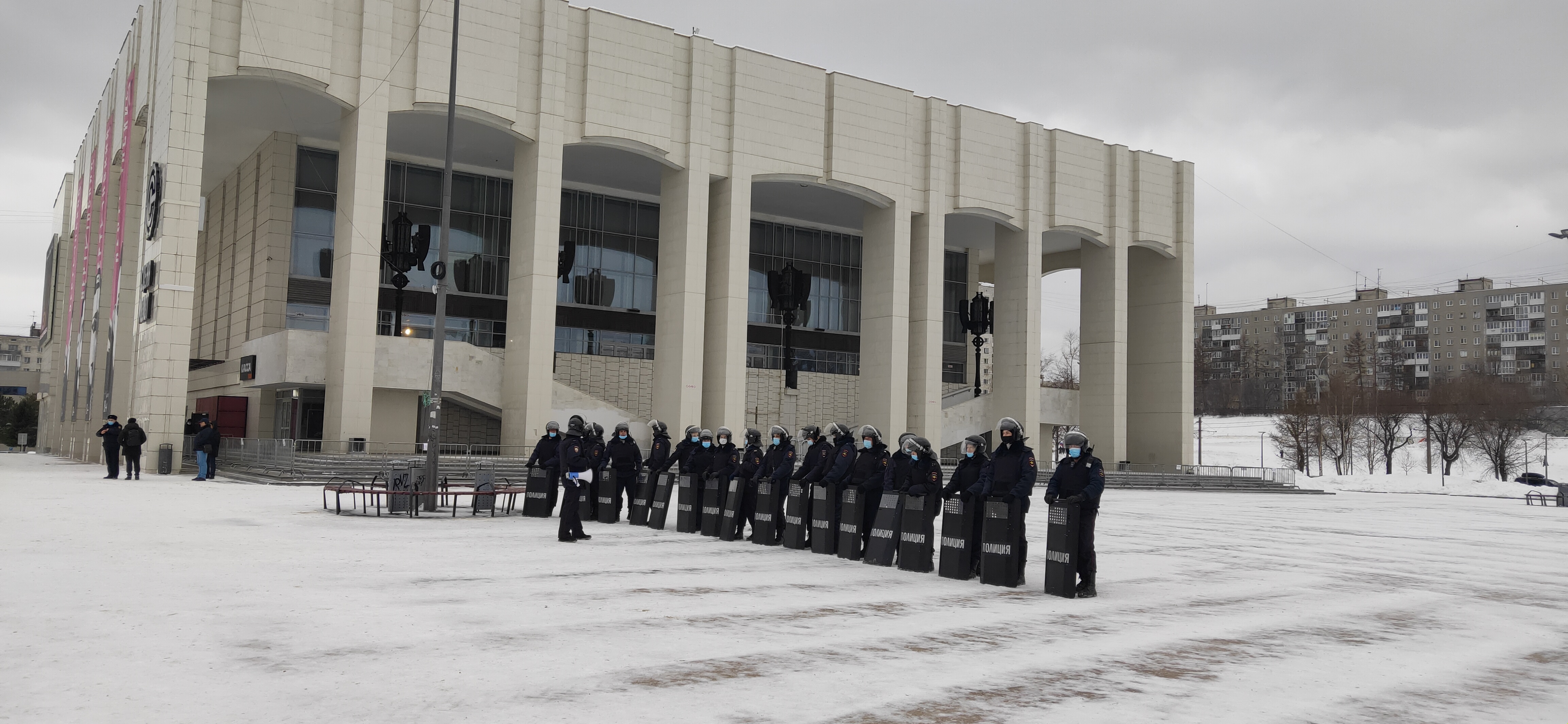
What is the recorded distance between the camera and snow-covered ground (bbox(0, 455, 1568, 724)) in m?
6.34

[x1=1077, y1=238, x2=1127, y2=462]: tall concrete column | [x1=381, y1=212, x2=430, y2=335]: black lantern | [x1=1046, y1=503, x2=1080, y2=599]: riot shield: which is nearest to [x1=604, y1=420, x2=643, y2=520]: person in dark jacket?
[x1=1046, y1=503, x2=1080, y2=599]: riot shield

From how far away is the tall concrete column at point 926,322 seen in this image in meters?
50.7

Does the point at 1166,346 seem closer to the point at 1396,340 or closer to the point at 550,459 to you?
the point at 550,459

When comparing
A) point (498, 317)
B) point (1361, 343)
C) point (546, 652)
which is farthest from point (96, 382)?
point (1361, 343)

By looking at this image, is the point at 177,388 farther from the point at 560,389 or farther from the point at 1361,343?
the point at 1361,343

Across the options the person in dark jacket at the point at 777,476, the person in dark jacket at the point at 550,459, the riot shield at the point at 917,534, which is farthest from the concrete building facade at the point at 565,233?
the riot shield at the point at 917,534

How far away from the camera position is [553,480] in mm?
20578

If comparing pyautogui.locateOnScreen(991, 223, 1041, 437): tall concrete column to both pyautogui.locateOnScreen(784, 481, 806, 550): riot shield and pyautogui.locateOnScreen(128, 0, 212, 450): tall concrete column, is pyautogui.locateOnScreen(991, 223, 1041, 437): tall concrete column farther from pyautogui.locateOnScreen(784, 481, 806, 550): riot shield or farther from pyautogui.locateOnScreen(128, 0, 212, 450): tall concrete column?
pyautogui.locateOnScreen(784, 481, 806, 550): riot shield

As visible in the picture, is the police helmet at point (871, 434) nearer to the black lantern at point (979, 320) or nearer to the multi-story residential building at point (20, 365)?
the black lantern at point (979, 320)

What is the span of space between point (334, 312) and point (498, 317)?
43.9 ft

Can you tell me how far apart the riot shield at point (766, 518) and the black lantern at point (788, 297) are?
3712 centimetres

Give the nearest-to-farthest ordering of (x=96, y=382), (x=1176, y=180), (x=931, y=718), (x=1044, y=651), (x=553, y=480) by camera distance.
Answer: (x=931, y=718) → (x=1044, y=651) → (x=553, y=480) → (x=96, y=382) → (x=1176, y=180)

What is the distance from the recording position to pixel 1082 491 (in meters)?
12.2

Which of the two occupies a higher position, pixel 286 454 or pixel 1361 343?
pixel 1361 343
